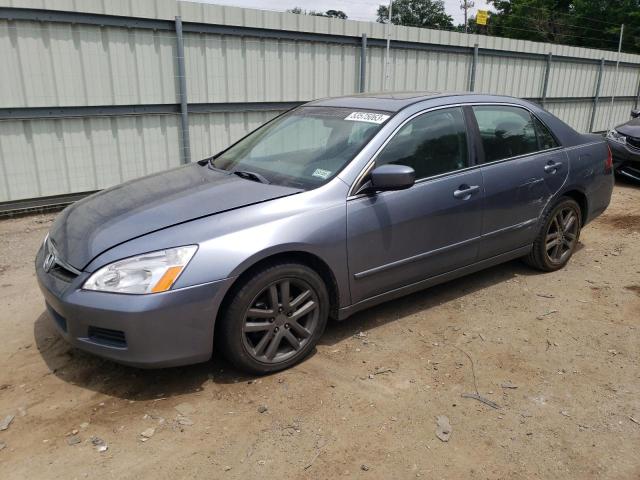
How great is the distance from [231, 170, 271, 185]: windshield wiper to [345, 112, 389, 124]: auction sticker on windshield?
816 mm

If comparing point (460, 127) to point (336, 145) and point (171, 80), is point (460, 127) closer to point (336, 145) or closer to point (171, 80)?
point (336, 145)

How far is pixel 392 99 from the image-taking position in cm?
407

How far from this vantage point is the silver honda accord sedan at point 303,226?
2.86m

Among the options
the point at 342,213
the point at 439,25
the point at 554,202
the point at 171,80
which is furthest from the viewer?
the point at 439,25

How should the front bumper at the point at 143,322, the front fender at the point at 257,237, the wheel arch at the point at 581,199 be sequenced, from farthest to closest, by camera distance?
the wheel arch at the point at 581,199, the front fender at the point at 257,237, the front bumper at the point at 143,322

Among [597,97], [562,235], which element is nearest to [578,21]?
[597,97]

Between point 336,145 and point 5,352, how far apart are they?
2.58m

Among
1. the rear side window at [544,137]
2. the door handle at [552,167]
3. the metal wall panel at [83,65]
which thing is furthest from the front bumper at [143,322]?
the metal wall panel at [83,65]

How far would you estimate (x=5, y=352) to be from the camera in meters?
3.53

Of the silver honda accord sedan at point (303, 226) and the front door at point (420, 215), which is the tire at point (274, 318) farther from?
the front door at point (420, 215)

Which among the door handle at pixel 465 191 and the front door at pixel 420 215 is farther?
the door handle at pixel 465 191

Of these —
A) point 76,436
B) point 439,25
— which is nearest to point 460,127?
point 76,436

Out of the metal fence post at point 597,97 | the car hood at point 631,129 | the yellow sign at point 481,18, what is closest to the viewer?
the car hood at point 631,129

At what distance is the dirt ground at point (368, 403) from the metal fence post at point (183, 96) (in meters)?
3.71
